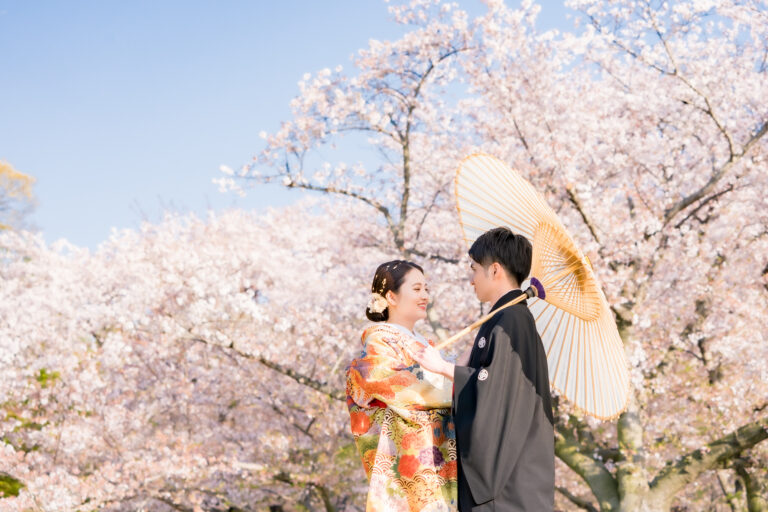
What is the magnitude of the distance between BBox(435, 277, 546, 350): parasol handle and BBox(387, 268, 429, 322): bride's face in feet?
0.85

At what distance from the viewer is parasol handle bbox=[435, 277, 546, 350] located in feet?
10.2

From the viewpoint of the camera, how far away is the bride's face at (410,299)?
11.4ft

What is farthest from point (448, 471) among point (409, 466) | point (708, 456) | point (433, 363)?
point (708, 456)

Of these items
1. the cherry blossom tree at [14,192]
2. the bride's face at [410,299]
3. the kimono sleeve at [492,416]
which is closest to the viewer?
the kimono sleeve at [492,416]

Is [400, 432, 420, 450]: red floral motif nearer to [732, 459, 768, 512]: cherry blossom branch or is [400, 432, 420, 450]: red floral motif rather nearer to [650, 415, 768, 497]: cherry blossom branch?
[650, 415, 768, 497]: cherry blossom branch

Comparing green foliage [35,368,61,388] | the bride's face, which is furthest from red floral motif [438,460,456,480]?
green foliage [35,368,61,388]

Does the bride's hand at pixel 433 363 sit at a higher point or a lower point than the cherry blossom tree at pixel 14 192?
lower

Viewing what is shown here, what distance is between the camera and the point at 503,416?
9.57 feet

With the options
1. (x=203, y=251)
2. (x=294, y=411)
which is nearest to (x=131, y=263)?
(x=203, y=251)

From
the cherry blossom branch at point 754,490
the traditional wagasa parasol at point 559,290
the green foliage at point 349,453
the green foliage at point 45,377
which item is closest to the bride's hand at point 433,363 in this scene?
the traditional wagasa parasol at point 559,290

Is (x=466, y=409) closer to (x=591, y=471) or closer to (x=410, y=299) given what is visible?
(x=410, y=299)

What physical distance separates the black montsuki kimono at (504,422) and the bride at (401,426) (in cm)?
15

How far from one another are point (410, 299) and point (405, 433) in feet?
2.21

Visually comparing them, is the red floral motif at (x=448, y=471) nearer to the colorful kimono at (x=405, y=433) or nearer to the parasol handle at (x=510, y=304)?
the colorful kimono at (x=405, y=433)
